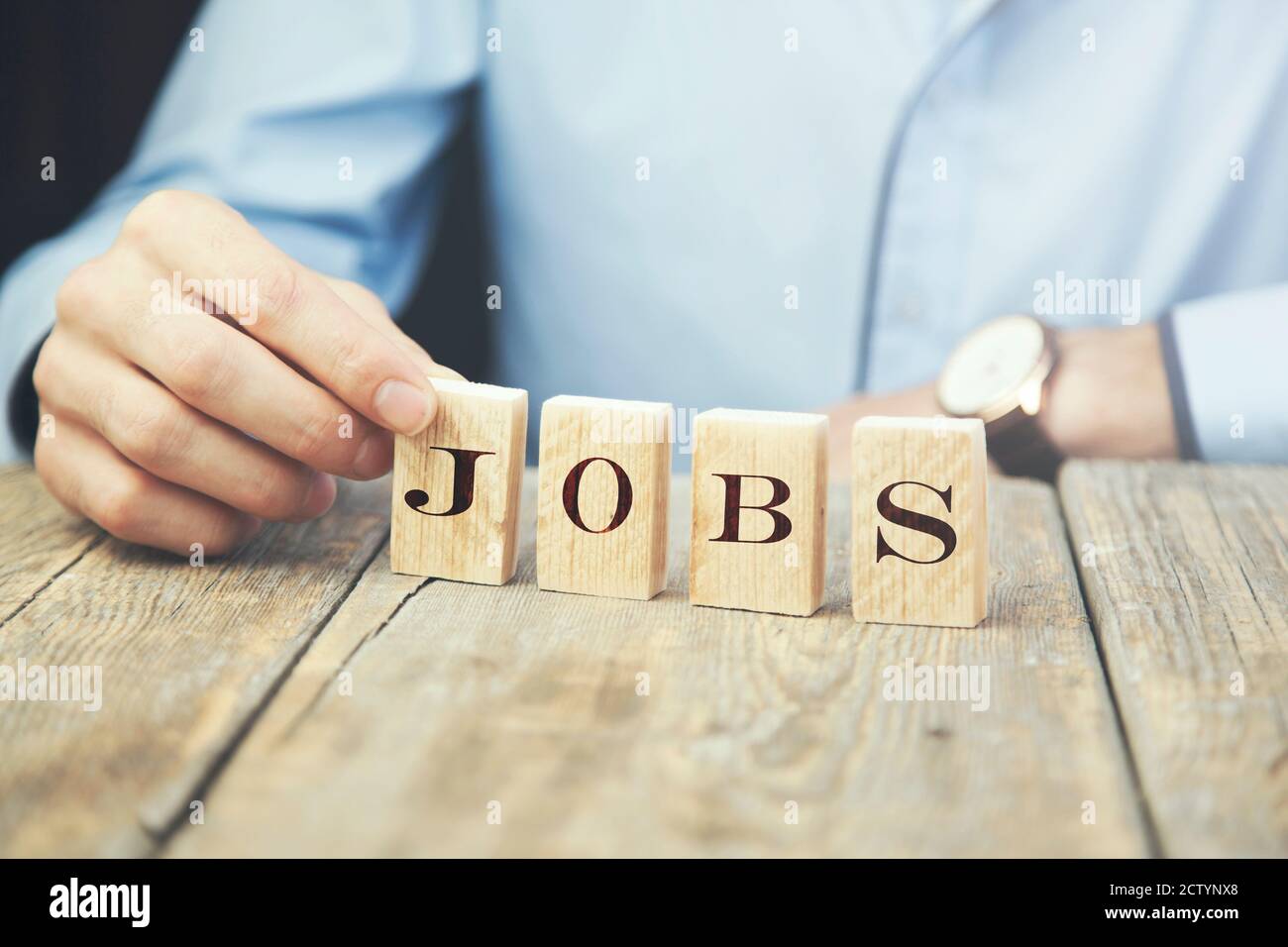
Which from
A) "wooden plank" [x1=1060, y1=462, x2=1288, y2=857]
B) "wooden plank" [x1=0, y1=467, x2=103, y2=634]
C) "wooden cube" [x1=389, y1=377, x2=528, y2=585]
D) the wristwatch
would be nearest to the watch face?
the wristwatch

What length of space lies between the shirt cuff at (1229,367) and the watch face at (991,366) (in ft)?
0.62

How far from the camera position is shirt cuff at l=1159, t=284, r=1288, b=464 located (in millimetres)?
1464

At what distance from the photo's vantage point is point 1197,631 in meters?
0.89

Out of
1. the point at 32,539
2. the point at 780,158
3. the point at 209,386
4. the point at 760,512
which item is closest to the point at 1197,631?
the point at 760,512

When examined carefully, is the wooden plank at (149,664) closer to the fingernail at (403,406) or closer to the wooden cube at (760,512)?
the fingernail at (403,406)

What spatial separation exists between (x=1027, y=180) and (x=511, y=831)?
4.97 ft

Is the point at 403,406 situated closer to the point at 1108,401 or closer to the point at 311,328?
the point at 311,328

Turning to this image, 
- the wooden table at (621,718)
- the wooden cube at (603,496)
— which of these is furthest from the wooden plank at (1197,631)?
the wooden cube at (603,496)

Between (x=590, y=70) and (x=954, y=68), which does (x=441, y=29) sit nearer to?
(x=590, y=70)

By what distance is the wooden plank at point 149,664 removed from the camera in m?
0.62

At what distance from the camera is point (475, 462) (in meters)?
1.02

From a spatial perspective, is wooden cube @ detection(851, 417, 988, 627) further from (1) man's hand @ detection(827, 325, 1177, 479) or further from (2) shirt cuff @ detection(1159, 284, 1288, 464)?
(2) shirt cuff @ detection(1159, 284, 1288, 464)

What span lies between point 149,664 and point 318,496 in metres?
0.33

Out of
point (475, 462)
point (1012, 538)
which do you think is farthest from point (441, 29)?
point (1012, 538)
